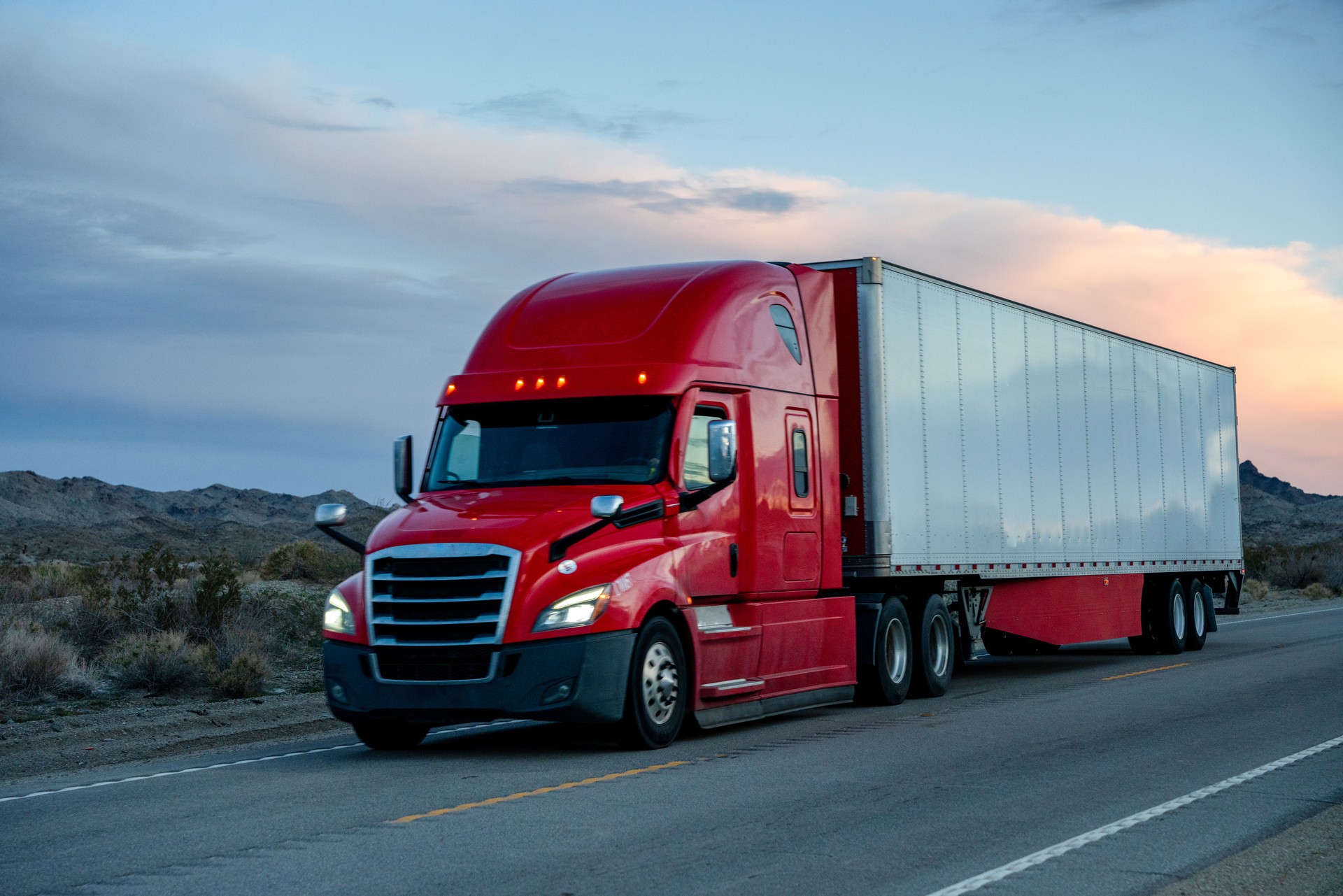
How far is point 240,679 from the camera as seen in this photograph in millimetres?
16453

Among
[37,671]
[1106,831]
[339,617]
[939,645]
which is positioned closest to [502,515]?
[339,617]

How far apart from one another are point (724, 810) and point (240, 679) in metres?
9.18

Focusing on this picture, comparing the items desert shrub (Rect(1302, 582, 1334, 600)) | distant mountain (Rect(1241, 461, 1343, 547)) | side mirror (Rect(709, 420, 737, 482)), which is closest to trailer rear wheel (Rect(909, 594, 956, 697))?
side mirror (Rect(709, 420, 737, 482))

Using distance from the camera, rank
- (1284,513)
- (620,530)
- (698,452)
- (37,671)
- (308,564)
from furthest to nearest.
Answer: (1284,513)
(308,564)
(37,671)
(698,452)
(620,530)

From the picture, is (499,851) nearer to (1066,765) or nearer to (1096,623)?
(1066,765)

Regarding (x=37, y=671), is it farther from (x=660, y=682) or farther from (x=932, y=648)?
(x=932, y=648)

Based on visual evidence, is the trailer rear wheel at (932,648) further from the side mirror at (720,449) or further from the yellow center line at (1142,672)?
the side mirror at (720,449)

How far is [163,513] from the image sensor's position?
98.5m

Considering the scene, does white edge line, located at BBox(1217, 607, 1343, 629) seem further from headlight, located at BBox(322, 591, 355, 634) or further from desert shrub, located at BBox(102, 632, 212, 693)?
headlight, located at BBox(322, 591, 355, 634)

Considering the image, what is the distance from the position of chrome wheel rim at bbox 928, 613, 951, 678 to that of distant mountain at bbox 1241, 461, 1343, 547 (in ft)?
329

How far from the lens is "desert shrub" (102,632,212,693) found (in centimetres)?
1681

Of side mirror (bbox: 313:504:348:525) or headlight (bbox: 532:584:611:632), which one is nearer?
headlight (bbox: 532:584:611:632)

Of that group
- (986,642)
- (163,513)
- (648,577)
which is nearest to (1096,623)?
(986,642)

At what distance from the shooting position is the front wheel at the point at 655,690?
11.3 metres
